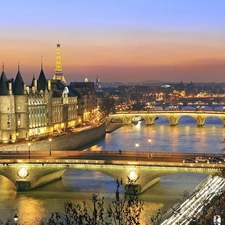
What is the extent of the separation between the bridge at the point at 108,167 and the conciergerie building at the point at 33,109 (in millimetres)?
13419

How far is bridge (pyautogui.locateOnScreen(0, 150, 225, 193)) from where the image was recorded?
32.1 metres

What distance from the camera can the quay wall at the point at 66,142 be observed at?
47528 mm

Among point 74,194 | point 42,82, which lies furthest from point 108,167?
point 42,82

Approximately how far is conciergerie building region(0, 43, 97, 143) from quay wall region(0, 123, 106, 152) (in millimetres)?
2236

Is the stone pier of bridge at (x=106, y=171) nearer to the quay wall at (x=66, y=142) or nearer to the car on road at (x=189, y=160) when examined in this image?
the car on road at (x=189, y=160)

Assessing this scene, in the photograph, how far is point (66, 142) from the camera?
182ft

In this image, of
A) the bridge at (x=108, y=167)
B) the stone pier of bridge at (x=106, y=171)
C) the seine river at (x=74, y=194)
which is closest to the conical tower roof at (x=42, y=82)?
the seine river at (x=74, y=194)

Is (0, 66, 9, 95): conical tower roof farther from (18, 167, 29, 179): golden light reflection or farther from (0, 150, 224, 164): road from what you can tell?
(18, 167, 29, 179): golden light reflection

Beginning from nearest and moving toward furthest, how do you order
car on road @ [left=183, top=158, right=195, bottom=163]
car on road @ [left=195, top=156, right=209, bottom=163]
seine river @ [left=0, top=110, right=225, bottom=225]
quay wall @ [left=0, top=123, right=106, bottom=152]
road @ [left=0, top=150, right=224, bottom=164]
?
seine river @ [left=0, top=110, right=225, bottom=225] < car on road @ [left=195, top=156, right=209, bottom=163] < car on road @ [left=183, top=158, right=195, bottom=163] < road @ [left=0, top=150, right=224, bottom=164] < quay wall @ [left=0, top=123, right=106, bottom=152]

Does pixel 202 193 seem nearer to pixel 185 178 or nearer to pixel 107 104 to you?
pixel 185 178

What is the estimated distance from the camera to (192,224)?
1714 cm

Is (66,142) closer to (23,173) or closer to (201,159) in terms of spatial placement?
(23,173)

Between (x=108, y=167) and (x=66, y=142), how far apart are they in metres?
22.4

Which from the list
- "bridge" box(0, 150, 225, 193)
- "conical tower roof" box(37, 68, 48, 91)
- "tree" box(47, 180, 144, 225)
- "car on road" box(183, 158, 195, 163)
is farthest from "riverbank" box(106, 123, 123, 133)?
"tree" box(47, 180, 144, 225)
